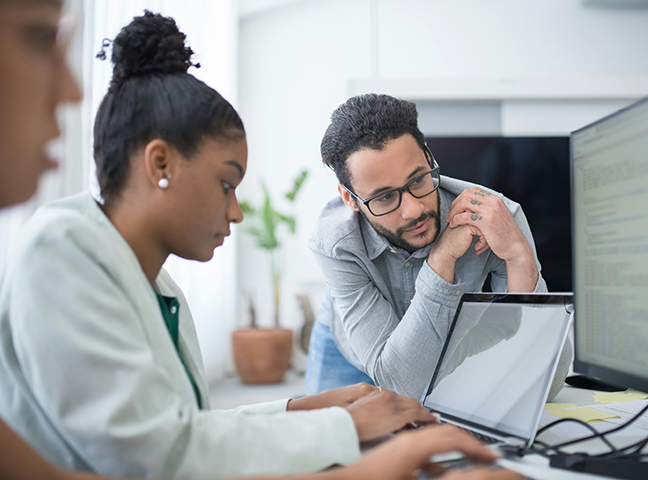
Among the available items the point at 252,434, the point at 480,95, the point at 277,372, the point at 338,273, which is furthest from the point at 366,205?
the point at 480,95

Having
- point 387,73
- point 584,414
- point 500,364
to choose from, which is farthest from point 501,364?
point 387,73

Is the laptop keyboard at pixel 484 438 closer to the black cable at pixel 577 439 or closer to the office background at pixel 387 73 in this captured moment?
the black cable at pixel 577 439

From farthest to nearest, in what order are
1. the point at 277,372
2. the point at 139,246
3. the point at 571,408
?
the point at 277,372, the point at 571,408, the point at 139,246

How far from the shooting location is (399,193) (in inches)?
49.2

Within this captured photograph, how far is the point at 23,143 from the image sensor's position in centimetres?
52

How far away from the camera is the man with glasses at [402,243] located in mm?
1137

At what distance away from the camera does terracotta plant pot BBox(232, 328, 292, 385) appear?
9.91 ft

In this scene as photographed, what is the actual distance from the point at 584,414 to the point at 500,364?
23cm

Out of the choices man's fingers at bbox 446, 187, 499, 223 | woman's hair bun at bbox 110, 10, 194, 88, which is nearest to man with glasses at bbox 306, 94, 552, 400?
man's fingers at bbox 446, 187, 499, 223

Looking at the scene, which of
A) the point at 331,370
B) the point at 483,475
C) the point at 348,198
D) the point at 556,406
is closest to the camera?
the point at 483,475

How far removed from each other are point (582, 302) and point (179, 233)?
0.64 m

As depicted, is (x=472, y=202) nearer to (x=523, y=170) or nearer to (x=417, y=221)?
(x=417, y=221)

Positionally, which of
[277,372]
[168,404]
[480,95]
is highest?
[480,95]

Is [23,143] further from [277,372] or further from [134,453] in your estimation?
[277,372]
